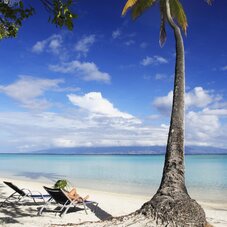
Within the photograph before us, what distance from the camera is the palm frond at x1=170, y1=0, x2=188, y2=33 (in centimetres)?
1193

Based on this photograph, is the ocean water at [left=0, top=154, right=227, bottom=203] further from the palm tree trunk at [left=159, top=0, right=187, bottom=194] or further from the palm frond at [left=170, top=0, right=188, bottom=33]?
the palm tree trunk at [left=159, top=0, right=187, bottom=194]

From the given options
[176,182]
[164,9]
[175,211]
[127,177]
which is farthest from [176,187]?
[127,177]

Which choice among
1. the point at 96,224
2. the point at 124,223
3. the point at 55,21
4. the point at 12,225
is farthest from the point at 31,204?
the point at 55,21

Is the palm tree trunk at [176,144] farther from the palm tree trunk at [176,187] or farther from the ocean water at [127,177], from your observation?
the ocean water at [127,177]

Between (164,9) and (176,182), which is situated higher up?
(164,9)

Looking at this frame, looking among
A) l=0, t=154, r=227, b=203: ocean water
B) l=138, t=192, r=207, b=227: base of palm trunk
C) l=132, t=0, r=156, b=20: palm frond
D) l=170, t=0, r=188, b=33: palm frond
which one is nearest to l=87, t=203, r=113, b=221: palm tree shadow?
l=138, t=192, r=207, b=227: base of palm trunk

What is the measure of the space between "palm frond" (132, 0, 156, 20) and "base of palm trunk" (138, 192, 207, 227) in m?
6.64

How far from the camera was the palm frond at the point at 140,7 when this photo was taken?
11.8 m

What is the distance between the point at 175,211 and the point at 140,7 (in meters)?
7.17

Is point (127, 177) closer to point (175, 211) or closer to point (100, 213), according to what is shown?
point (100, 213)

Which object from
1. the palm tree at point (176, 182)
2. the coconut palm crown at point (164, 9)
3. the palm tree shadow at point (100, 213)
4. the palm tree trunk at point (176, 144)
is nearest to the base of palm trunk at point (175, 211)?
the palm tree at point (176, 182)

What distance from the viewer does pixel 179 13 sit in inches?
474

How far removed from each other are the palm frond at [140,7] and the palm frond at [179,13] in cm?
68

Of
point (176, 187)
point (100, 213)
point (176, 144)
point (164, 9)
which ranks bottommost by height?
point (100, 213)
